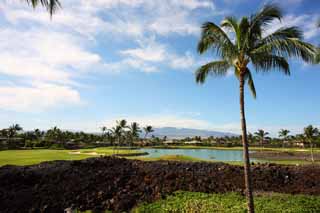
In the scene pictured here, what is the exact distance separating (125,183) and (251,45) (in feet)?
33.2

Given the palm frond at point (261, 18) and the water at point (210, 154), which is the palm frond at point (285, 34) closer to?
the palm frond at point (261, 18)

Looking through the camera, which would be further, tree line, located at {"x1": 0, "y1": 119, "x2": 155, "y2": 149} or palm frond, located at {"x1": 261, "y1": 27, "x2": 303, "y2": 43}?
tree line, located at {"x1": 0, "y1": 119, "x2": 155, "y2": 149}

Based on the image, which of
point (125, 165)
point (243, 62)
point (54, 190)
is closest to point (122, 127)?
point (125, 165)

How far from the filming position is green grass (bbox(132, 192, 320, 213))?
968 centimetres

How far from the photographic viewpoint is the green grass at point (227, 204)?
381 inches

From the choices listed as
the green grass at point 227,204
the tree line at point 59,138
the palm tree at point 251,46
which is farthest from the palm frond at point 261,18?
the tree line at point 59,138

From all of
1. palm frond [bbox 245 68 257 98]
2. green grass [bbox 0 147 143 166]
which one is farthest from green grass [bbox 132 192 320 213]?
green grass [bbox 0 147 143 166]

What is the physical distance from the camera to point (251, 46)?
316 inches

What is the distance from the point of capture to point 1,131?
78062 mm

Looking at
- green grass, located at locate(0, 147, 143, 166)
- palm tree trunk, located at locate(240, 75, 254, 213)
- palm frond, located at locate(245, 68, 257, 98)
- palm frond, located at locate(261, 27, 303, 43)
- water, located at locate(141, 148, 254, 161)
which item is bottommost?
water, located at locate(141, 148, 254, 161)

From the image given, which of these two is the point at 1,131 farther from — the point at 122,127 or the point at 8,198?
the point at 8,198

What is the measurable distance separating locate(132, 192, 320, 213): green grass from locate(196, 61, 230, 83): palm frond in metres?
5.44

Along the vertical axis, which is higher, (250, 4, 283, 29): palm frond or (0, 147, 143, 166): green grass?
(250, 4, 283, 29): palm frond

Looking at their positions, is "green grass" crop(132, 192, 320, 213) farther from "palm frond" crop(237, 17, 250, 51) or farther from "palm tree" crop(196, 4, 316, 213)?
"palm frond" crop(237, 17, 250, 51)
